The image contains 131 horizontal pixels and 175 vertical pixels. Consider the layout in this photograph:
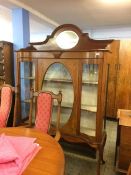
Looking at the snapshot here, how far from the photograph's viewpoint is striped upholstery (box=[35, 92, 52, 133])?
69.9 inches

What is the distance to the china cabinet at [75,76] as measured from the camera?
6.75ft

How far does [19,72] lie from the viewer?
2.43m

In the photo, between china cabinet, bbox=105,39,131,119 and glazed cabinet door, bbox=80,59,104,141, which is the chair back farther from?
china cabinet, bbox=105,39,131,119

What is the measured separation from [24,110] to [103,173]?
143 centimetres

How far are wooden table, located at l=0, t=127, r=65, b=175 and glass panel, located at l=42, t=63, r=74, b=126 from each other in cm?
97

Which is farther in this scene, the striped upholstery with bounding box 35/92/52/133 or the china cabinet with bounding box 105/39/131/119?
the china cabinet with bounding box 105/39/131/119

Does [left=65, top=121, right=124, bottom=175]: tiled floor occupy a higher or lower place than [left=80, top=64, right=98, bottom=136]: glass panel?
lower

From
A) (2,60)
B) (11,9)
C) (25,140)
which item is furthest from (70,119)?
(11,9)

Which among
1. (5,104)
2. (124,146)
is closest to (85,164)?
(124,146)

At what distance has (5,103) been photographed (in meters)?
2.08

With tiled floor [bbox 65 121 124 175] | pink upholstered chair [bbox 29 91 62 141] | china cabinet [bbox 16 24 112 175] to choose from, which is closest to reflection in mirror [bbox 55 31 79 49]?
china cabinet [bbox 16 24 112 175]

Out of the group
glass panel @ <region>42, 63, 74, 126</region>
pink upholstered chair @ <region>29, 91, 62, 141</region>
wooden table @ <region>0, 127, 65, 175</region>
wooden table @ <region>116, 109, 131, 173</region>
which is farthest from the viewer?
glass panel @ <region>42, 63, 74, 126</region>

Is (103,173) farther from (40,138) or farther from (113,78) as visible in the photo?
(113,78)

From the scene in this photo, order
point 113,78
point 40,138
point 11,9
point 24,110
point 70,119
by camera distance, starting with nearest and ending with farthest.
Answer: point 40,138 < point 70,119 < point 24,110 < point 11,9 < point 113,78
